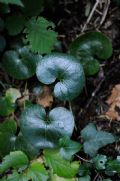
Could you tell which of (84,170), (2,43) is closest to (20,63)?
(2,43)

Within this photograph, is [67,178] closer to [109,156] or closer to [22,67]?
[109,156]

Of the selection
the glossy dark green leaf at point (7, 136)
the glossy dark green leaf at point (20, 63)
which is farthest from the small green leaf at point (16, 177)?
the glossy dark green leaf at point (20, 63)

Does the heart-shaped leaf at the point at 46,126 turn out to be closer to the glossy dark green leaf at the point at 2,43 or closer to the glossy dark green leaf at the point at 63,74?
the glossy dark green leaf at the point at 63,74

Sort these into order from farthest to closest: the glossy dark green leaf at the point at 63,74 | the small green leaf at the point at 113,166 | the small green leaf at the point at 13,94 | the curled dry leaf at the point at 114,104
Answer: the small green leaf at the point at 13,94
the curled dry leaf at the point at 114,104
the glossy dark green leaf at the point at 63,74
the small green leaf at the point at 113,166

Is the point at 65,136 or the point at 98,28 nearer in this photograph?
the point at 65,136

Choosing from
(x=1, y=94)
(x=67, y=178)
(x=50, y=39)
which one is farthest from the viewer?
(x=1, y=94)

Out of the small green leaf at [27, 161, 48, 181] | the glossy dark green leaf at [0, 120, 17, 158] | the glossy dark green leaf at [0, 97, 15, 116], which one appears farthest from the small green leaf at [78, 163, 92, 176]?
the glossy dark green leaf at [0, 97, 15, 116]

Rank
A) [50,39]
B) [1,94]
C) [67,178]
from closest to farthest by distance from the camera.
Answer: [67,178] → [50,39] → [1,94]

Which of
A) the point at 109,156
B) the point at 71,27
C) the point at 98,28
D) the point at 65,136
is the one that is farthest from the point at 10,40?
the point at 109,156

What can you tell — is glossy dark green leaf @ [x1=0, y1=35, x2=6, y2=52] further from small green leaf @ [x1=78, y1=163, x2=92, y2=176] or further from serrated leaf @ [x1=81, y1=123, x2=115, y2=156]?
small green leaf @ [x1=78, y1=163, x2=92, y2=176]
